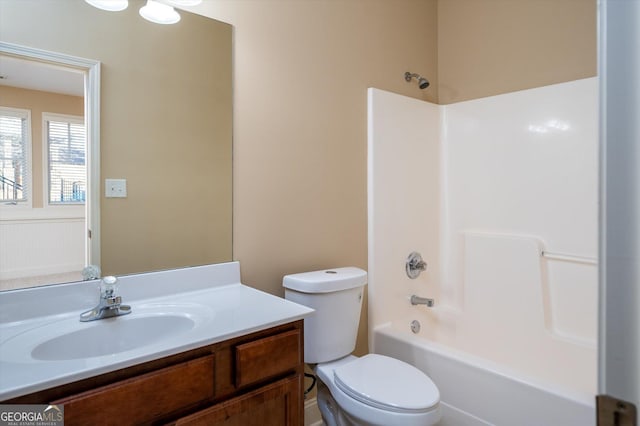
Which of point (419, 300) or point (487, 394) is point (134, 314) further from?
point (419, 300)

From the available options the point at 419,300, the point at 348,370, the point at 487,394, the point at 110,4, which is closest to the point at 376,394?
the point at 348,370

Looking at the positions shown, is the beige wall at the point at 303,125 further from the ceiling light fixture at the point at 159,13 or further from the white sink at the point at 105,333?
the white sink at the point at 105,333

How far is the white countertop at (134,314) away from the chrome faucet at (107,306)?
30mm

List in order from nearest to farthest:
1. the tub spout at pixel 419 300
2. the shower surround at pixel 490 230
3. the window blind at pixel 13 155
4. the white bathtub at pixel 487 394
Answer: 1. the window blind at pixel 13 155
2. the white bathtub at pixel 487 394
3. the shower surround at pixel 490 230
4. the tub spout at pixel 419 300

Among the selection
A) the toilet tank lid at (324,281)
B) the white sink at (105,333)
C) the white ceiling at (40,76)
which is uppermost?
the white ceiling at (40,76)

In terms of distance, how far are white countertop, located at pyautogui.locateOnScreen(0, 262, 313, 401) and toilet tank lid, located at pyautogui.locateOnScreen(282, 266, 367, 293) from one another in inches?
8.2

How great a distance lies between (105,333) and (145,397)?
1.16 ft

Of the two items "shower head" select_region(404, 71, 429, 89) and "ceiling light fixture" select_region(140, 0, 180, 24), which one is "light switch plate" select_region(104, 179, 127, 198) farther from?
"shower head" select_region(404, 71, 429, 89)

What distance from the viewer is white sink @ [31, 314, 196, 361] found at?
3.58 feet

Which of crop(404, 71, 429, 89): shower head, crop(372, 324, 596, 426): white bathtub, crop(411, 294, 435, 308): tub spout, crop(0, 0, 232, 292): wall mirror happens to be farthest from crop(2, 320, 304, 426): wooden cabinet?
crop(404, 71, 429, 89): shower head

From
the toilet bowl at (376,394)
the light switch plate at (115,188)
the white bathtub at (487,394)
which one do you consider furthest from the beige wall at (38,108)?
the white bathtub at (487,394)

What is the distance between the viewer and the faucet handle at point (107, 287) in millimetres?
1271

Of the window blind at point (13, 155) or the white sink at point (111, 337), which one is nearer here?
the white sink at point (111, 337)

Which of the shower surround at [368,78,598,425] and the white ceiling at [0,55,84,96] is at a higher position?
the white ceiling at [0,55,84,96]
